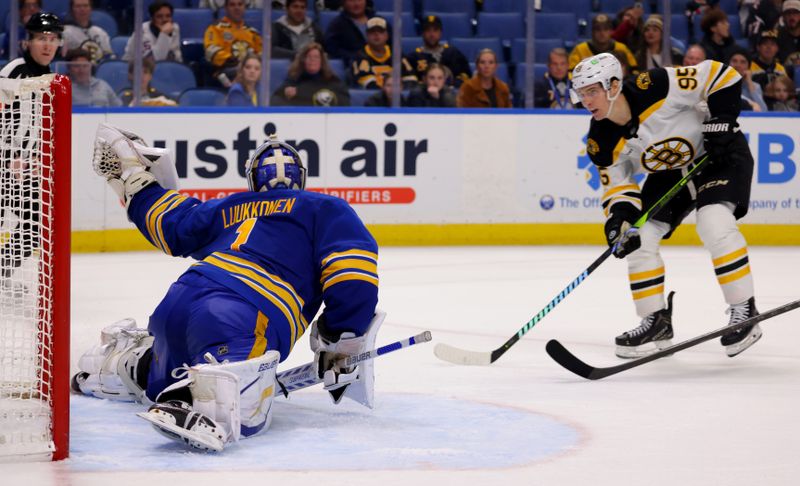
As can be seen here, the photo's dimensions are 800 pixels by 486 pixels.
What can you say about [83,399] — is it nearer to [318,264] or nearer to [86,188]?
[318,264]

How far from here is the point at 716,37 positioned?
7.66 metres

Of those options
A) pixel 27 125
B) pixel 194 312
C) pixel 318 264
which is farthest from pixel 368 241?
pixel 27 125

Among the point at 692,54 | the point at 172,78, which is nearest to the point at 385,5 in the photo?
the point at 172,78

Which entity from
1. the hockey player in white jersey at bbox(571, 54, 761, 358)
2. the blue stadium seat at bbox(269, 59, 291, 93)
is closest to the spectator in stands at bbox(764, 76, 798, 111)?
the blue stadium seat at bbox(269, 59, 291, 93)

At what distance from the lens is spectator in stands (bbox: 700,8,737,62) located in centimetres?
763

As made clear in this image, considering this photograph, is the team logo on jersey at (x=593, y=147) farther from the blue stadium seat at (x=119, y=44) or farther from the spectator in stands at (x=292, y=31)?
the blue stadium seat at (x=119, y=44)

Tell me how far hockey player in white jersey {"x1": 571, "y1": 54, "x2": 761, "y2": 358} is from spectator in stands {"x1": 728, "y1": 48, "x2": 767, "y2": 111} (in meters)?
3.30

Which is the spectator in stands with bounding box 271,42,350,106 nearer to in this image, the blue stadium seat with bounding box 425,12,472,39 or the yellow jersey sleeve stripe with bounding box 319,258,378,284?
the blue stadium seat with bounding box 425,12,472,39

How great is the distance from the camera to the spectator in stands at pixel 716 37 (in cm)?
763

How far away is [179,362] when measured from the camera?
3.26 m

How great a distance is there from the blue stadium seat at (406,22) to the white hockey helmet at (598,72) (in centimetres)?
321

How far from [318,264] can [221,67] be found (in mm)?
4058

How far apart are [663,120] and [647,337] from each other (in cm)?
72

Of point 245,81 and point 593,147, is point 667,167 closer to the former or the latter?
point 593,147
